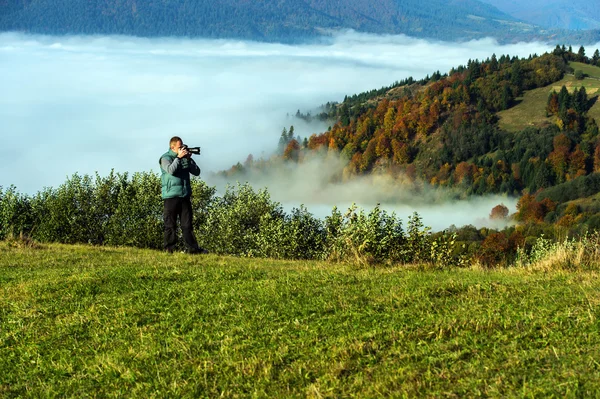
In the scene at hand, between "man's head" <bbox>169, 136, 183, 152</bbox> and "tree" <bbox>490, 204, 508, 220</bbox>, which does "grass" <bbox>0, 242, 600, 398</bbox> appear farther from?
"tree" <bbox>490, 204, 508, 220</bbox>

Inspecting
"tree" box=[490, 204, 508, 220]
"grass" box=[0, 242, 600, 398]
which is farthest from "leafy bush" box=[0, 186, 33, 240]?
"tree" box=[490, 204, 508, 220]

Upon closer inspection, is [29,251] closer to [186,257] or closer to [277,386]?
[186,257]

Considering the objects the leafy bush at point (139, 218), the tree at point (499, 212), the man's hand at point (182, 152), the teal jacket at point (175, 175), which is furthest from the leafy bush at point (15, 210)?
the tree at point (499, 212)

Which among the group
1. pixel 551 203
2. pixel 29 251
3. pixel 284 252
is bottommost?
pixel 551 203

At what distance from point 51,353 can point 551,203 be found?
7382 inches

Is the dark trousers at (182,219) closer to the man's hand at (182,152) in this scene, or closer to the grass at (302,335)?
the man's hand at (182,152)

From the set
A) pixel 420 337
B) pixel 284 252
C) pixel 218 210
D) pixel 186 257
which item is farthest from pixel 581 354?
pixel 218 210

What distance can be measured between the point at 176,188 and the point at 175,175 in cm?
33

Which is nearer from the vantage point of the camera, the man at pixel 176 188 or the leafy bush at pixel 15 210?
the man at pixel 176 188

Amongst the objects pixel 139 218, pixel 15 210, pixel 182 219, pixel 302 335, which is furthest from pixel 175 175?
pixel 15 210

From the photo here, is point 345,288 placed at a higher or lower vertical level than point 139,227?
higher

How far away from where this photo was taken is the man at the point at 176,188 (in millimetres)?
15016

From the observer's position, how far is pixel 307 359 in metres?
6.24

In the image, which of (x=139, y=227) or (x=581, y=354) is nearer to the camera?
(x=581, y=354)
